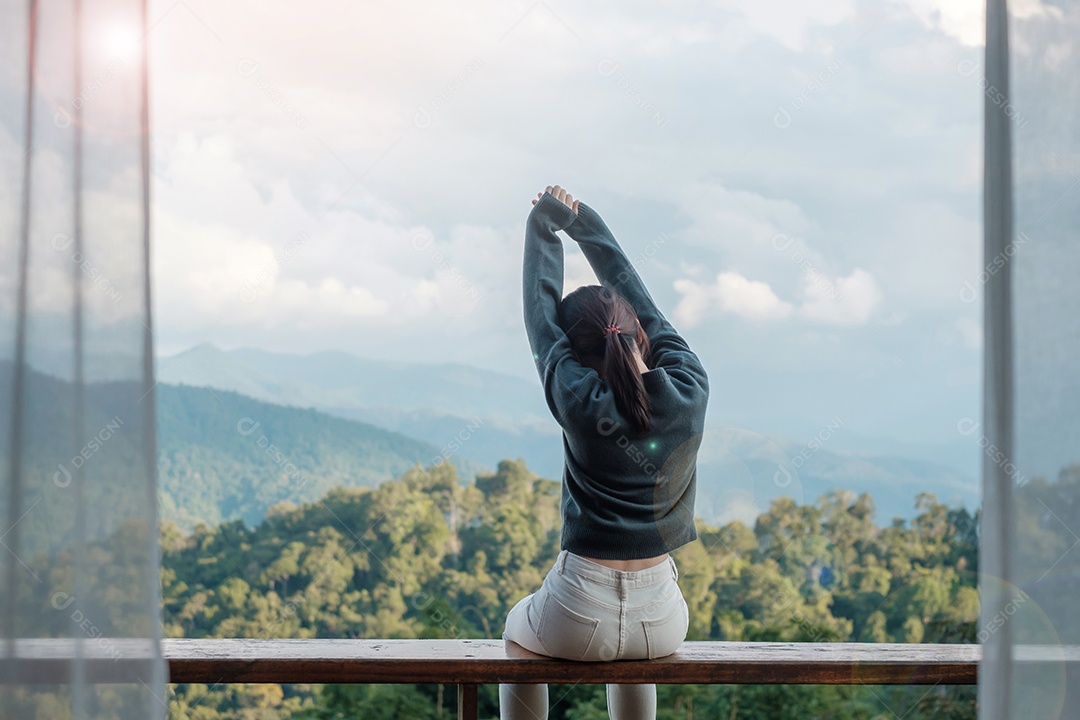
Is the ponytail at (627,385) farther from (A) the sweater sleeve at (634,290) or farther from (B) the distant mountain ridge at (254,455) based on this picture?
(B) the distant mountain ridge at (254,455)

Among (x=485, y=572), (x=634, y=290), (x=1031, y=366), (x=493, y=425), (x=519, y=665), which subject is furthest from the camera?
(x=493, y=425)

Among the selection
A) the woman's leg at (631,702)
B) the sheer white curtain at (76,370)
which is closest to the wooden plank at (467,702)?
the woman's leg at (631,702)

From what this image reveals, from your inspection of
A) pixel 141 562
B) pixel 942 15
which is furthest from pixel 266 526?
pixel 942 15

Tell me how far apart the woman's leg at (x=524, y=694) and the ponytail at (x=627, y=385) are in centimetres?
38

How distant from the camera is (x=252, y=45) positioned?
2990mm

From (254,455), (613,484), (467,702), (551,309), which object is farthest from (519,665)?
(254,455)

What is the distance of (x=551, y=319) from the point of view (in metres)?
1.44

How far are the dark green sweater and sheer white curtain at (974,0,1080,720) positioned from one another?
50 cm

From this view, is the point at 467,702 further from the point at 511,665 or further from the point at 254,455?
the point at 254,455

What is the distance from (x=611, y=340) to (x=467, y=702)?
2.39ft

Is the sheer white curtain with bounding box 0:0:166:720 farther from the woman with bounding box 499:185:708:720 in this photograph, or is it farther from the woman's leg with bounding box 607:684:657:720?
the woman's leg with bounding box 607:684:657:720

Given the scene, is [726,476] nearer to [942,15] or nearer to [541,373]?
[541,373]

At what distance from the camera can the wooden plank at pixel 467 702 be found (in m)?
1.47

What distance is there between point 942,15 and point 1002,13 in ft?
6.80
